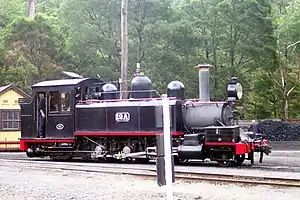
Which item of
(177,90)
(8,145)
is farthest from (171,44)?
(177,90)

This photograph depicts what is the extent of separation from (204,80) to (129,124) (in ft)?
10.1

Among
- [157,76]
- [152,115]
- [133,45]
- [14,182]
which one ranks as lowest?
[14,182]

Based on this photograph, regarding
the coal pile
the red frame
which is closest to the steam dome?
the red frame

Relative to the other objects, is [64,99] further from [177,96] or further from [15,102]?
[15,102]

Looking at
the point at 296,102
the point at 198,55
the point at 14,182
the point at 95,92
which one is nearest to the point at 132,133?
the point at 95,92

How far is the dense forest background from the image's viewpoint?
30.0 m

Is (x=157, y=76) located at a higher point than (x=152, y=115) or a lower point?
higher

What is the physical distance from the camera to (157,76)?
30.1 metres

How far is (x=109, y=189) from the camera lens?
11.8 meters

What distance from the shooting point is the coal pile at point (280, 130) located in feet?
88.8

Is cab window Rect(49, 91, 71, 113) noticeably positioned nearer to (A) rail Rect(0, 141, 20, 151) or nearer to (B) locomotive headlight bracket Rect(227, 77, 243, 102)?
(B) locomotive headlight bracket Rect(227, 77, 243, 102)

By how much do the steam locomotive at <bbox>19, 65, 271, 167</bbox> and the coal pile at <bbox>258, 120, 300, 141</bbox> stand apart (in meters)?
9.36

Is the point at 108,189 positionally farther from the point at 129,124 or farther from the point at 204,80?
the point at 204,80

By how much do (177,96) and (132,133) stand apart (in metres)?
2.06
